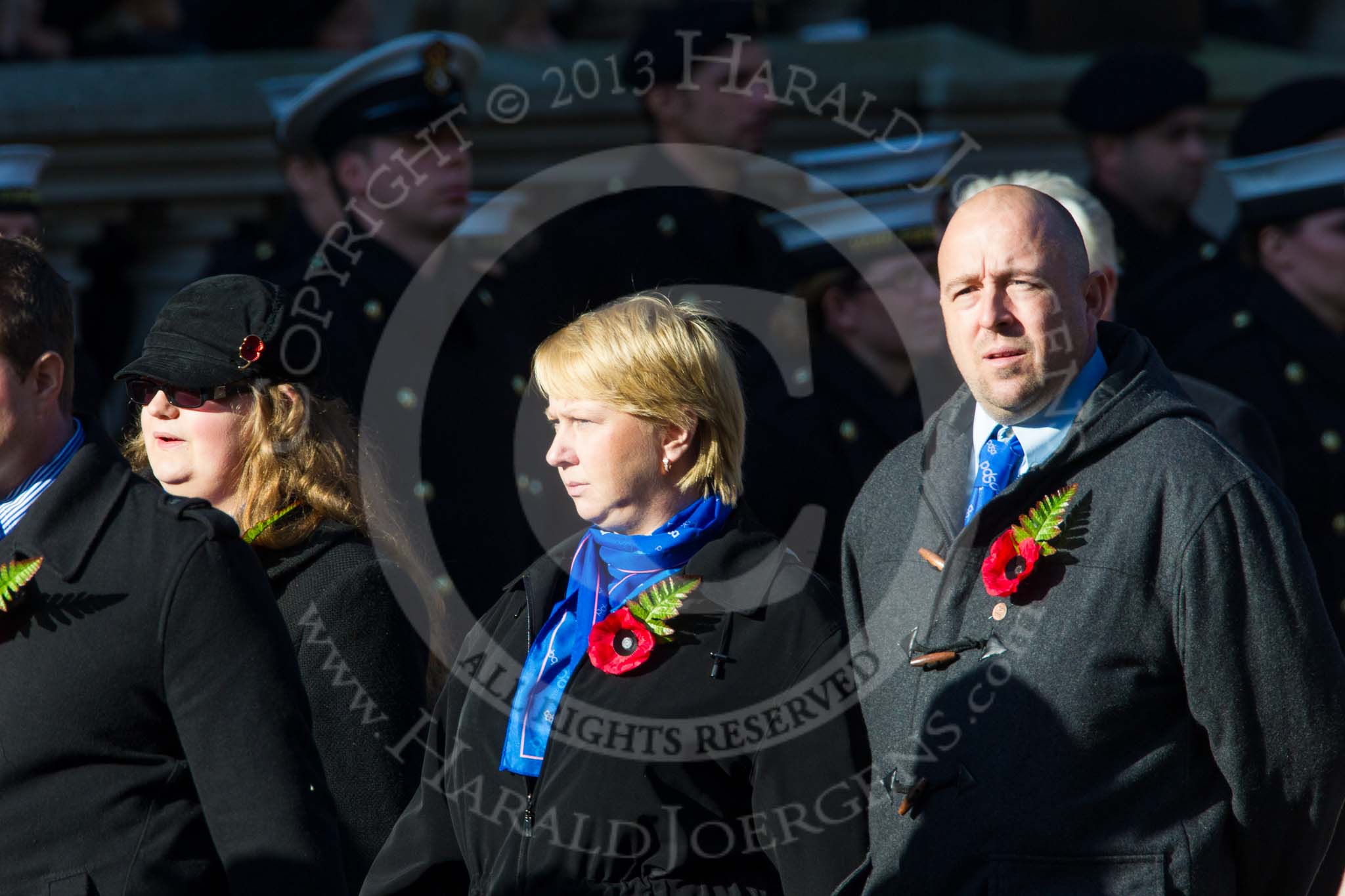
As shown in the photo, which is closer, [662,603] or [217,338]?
[662,603]

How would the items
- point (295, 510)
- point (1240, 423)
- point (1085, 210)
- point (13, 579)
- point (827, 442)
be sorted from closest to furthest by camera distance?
point (13, 579) → point (295, 510) → point (1240, 423) → point (1085, 210) → point (827, 442)

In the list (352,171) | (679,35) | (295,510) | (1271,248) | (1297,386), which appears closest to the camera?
(295,510)

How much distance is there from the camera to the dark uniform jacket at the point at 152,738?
8.12 feet

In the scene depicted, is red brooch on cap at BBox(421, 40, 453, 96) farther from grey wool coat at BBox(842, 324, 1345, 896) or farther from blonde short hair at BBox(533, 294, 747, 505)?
grey wool coat at BBox(842, 324, 1345, 896)

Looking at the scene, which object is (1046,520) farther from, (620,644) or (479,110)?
(479,110)

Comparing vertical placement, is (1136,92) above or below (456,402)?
above

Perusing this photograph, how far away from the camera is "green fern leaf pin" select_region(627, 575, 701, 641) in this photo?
303 cm

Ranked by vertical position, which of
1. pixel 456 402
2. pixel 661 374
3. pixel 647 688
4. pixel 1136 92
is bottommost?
pixel 647 688

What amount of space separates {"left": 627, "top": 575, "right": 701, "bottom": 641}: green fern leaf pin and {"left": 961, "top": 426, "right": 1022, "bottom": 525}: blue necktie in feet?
1.54

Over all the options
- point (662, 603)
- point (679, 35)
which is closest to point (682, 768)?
point (662, 603)

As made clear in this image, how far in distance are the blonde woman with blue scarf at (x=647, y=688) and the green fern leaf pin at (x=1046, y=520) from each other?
0.33 metres

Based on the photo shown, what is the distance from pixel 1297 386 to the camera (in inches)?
198

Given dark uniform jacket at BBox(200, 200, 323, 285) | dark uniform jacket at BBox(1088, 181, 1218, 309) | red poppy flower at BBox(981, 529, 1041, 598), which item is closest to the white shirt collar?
red poppy flower at BBox(981, 529, 1041, 598)

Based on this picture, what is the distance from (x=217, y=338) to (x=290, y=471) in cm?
26
